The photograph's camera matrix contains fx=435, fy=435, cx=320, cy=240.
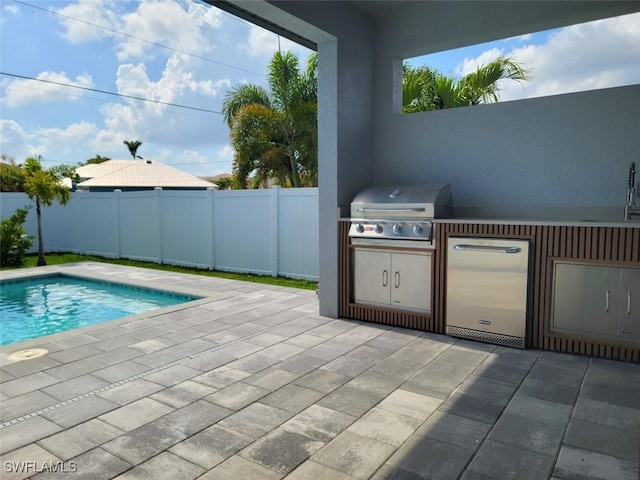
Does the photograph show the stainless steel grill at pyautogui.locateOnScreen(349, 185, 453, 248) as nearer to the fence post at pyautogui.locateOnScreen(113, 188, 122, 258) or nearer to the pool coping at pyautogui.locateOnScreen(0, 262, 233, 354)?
the pool coping at pyautogui.locateOnScreen(0, 262, 233, 354)

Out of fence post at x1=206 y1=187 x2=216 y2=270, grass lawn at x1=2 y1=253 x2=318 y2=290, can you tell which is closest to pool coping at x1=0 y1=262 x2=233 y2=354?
grass lawn at x1=2 y1=253 x2=318 y2=290

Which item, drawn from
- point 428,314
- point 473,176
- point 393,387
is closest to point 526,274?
point 428,314

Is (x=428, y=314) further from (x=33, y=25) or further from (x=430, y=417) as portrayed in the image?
(x=33, y=25)

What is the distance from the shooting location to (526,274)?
12.7 ft

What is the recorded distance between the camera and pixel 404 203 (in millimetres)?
4469

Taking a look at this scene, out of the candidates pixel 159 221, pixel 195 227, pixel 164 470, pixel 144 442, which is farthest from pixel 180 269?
pixel 164 470

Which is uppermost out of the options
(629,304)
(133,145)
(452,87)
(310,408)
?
(133,145)

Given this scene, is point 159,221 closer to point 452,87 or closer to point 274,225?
point 274,225

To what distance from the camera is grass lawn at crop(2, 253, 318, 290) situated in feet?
24.1

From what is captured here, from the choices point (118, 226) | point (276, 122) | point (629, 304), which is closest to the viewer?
point (629, 304)

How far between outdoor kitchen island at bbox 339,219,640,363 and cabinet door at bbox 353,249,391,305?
0.55m

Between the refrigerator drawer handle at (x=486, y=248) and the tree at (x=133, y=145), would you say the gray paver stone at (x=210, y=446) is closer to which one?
the refrigerator drawer handle at (x=486, y=248)

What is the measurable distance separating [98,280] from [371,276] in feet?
18.5

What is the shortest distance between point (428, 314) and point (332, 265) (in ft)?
4.09
